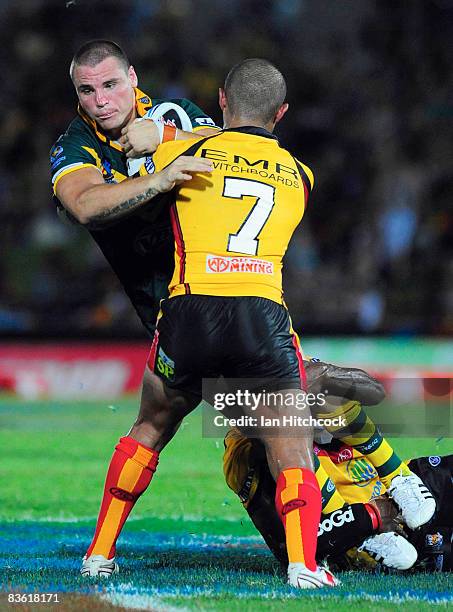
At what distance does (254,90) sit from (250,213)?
545 mm

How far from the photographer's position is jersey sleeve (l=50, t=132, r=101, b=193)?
4809mm

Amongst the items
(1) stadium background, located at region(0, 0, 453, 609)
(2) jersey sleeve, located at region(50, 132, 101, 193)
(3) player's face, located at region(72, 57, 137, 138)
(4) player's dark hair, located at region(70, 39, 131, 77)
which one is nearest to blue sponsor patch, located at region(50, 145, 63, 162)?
(2) jersey sleeve, located at region(50, 132, 101, 193)

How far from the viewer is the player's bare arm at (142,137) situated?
4.84m

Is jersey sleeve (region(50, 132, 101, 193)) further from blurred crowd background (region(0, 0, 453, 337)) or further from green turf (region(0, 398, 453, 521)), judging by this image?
blurred crowd background (region(0, 0, 453, 337))

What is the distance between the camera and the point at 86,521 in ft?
20.7

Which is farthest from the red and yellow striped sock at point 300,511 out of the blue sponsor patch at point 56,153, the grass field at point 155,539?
the blue sponsor patch at point 56,153

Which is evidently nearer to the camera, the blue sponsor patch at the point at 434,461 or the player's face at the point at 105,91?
the blue sponsor patch at the point at 434,461

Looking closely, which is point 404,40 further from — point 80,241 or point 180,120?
point 180,120

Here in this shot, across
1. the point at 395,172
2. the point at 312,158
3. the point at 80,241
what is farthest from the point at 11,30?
the point at 395,172

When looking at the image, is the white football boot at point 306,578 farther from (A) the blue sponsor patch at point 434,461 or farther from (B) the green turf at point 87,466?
(B) the green turf at point 87,466

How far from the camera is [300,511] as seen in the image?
426 centimetres

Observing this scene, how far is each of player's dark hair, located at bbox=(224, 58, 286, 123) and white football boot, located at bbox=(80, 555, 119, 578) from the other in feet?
6.41

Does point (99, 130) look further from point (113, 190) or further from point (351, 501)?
point (351, 501)

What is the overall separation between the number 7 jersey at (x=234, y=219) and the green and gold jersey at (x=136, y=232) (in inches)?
20.0
